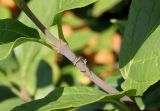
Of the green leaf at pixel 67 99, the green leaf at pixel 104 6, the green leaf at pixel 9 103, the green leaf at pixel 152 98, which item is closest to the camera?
the green leaf at pixel 67 99

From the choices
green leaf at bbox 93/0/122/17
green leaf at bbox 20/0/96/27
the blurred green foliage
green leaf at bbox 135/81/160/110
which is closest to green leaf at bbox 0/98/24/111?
the blurred green foliage

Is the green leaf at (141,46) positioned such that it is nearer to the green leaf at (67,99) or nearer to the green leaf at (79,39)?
the green leaf at (67,99)

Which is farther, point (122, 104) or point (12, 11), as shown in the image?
point (12, 11)

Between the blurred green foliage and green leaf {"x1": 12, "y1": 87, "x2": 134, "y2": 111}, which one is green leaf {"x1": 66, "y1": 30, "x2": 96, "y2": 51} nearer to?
the blurred green foliage

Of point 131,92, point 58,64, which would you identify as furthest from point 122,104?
point 58,64

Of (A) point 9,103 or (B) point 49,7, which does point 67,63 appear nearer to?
(A) point 9,103

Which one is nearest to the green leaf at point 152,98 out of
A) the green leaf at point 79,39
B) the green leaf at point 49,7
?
the green leaf at point 49,7

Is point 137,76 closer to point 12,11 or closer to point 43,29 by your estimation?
point 43,29
